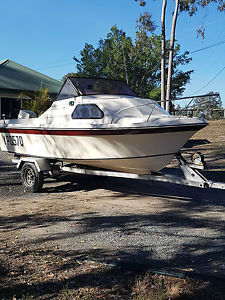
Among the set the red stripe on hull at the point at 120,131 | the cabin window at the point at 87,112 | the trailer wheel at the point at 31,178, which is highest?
the cabin window at the point at 87,112

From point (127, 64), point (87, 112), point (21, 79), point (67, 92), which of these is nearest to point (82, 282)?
point (87, 112)

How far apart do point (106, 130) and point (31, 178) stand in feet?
8.61

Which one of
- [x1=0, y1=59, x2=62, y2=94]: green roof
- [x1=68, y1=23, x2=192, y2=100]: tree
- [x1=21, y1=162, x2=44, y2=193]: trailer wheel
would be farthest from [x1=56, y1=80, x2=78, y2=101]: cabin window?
[x1=68, y1=23, x2=192, y2=100]: tree

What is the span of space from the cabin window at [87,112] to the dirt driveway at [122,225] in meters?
1.64

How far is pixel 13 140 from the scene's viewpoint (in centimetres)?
791

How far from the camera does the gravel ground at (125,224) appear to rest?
3.75 meters

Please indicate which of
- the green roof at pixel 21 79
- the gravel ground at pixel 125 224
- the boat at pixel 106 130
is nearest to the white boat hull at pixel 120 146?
the boat at pixel 106 130

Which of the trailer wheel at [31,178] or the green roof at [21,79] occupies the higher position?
the green roof at [21,79]

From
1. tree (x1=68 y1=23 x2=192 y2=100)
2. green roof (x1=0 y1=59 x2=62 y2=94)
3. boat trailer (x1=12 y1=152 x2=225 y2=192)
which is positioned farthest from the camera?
tree (x1=68 y1=23 x2=192 y2=100)

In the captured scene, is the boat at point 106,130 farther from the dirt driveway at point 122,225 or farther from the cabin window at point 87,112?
the dirt driveway at point 122,225

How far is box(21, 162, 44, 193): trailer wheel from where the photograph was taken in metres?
7.09

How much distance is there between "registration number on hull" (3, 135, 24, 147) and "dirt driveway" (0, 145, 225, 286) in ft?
→ 3.36

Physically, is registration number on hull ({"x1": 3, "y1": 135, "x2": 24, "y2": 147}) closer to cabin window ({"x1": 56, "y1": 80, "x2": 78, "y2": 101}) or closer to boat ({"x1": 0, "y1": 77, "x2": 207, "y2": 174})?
boat ({"x1": 0, "y1": 77, "x2": 207, "y2": 174})

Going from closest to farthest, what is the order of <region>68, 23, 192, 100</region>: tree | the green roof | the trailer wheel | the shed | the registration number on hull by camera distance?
1. the trailer wheel
2. the registration number on hull
3. the shed
4. the green roof
5. <region>68, 23, 192, 100</region>: tree
